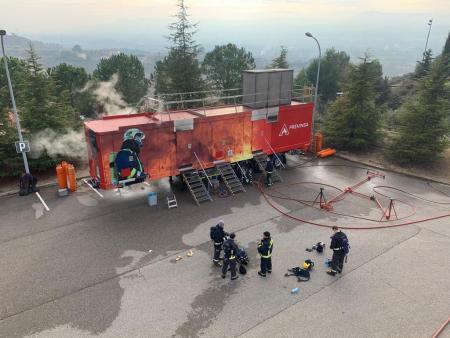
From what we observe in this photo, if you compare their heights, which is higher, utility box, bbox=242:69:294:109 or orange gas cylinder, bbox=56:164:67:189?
utility box, bbox=242:69:294:109

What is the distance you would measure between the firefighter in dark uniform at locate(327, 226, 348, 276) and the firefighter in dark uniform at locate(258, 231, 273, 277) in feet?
5.90

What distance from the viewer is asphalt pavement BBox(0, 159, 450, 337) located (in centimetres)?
818

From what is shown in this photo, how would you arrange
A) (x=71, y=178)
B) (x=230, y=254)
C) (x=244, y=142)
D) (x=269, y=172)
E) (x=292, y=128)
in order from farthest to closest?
1. (x=292, y=128)
2. (x=244, y=142)
3. (x=269, y=172)
4. (x=71, y=178)
5. (x=230, y=254)

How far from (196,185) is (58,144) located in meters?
7.90

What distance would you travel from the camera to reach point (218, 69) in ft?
160

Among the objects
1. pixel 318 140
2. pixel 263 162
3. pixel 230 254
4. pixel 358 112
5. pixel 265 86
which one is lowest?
pixel 230 254

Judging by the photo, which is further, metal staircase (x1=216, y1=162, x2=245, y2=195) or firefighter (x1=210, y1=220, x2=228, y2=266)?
metal staircase (x1=216, y1=162, x2=245, y2=195)

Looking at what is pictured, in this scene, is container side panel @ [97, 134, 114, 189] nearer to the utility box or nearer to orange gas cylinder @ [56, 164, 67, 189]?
orange gas cylinder @ [56, 164, 67, 189]

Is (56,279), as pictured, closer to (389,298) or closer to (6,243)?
(6,243)

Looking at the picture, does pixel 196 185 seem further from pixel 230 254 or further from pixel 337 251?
pixel 337 251

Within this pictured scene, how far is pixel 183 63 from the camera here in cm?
3064

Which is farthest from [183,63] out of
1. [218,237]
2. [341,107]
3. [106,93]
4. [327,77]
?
[327,77]

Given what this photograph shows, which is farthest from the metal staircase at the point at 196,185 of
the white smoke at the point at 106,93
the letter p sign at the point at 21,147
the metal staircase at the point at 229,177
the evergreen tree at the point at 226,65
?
the evergreen tree at the point at 226,65

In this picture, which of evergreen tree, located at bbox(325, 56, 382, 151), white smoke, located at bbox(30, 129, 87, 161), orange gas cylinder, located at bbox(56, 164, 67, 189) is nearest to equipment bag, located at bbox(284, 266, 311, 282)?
orange gas cylinder, located at bbox(56, 164, 67, 189)
